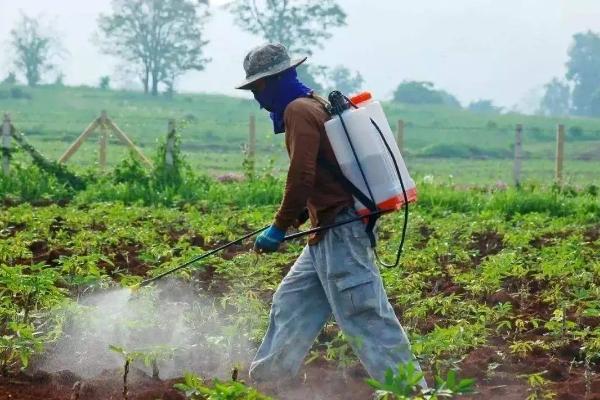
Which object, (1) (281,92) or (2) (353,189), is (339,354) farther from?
(1) (281,92)

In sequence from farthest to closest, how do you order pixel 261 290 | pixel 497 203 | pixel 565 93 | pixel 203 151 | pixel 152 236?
pixel 565 93 < pixel 203 151 < pixel 497 203 < pixel 152 236 < pixel 261 290

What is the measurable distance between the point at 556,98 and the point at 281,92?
93.3m

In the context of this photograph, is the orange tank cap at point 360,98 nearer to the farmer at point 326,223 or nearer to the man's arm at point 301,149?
the farmer at point 326,223

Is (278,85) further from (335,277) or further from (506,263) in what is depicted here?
(506,263)

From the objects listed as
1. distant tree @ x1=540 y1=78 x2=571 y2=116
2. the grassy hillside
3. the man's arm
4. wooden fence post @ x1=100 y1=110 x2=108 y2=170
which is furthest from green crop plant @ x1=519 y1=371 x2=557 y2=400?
distant tree @ x1=540 y1=78 x2=571 y2=116

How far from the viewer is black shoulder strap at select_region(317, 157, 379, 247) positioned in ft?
15.5

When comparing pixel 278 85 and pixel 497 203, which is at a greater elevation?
pixel 278 85

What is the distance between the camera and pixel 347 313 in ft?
15.6

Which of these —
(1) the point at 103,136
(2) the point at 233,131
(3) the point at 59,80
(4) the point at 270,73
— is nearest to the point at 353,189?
(4) the point at 270,73

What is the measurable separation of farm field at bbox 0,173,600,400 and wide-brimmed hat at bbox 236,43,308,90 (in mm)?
1344

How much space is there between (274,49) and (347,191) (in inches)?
28.5

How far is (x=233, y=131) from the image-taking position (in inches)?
1521

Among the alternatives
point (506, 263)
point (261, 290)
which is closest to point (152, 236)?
point (261, 290)

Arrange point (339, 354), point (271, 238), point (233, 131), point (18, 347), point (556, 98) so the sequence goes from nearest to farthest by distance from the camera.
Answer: point (271, 238) < point (18, 347) < point (339, 354) < point (233, 131) < point (556, 98)
